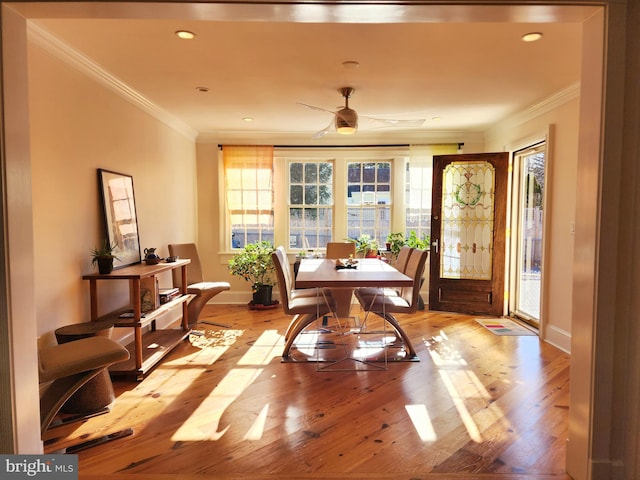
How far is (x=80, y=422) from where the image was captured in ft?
8.39

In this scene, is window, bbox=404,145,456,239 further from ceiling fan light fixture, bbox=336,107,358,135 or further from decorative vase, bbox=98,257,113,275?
decorative vase, bbox=98,257,113,275

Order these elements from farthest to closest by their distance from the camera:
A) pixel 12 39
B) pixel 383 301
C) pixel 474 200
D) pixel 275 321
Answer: pixel 474 200, pixel 275 321, pixel 383 301, pixel 12 39

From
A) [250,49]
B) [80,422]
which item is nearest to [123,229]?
[80,422]

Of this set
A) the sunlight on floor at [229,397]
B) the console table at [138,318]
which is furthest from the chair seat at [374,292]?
the console table at [138,318]

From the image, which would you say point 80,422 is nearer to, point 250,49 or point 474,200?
point 250,49

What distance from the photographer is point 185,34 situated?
2.64 metres

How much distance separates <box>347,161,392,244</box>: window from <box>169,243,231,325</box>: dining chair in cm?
235

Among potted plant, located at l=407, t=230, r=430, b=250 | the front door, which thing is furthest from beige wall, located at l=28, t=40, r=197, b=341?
the front door

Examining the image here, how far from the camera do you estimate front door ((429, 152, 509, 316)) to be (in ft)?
17.2

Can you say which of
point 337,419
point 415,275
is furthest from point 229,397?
point 415,275

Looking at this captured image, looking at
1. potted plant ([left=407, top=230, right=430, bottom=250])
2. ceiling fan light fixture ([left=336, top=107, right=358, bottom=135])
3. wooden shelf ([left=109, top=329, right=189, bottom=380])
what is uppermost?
ceiling fan light fixture ([left=336, top=107, right=358, bottom=135])

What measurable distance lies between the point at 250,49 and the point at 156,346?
107 inches

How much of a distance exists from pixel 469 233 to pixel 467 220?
178mm

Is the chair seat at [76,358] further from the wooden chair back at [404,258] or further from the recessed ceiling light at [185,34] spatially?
the wooden chair back at [404,258]
